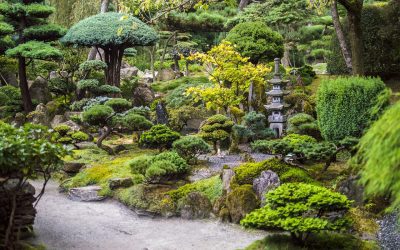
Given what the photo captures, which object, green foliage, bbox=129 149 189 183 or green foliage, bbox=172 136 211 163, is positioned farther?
green foliage, bbox=172 136 211 163

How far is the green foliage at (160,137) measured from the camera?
11812mm

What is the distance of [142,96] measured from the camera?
18359 mm

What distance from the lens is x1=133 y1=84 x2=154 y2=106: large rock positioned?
60.0ft

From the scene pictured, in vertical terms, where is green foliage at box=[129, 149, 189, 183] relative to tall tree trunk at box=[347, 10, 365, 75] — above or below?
below

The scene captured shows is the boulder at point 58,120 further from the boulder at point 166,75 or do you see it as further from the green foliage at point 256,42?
the boulder at point 166,75

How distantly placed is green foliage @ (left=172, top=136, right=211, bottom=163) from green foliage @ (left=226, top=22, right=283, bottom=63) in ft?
16.6

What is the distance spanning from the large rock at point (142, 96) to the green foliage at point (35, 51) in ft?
11.6

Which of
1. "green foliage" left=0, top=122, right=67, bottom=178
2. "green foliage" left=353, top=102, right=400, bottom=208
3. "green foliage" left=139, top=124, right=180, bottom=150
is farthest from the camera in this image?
"green foliage" left=139, top=124, right=180, bottom=150

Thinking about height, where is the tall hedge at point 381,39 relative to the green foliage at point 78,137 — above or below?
above

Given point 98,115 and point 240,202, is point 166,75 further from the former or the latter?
point 240,202

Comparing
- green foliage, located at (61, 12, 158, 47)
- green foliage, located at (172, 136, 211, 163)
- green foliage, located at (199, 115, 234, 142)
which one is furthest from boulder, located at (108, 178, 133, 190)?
green foliage, located at (61, 12, 158, 47)

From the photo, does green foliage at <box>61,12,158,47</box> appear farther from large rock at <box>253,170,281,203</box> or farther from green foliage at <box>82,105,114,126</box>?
large rock at <box>253,170,281,203</box>

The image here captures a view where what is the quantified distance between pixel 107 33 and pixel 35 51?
8.26 feet

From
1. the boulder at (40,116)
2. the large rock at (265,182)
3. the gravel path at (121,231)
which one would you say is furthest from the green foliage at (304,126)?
the boulder at (40,116)
